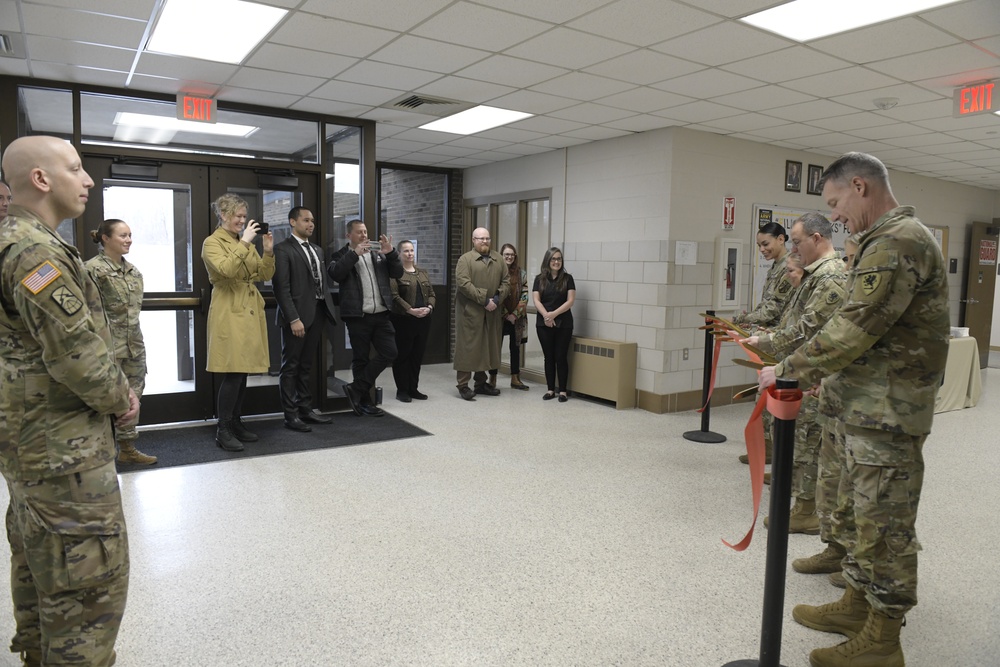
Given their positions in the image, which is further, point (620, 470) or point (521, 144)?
point (521, 144)

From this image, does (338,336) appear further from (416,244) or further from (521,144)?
(521,144)

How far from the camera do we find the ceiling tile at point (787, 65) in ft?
13.2

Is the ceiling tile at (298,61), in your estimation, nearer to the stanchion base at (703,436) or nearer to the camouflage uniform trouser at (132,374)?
the camouflage uniform trouser at (132,374)

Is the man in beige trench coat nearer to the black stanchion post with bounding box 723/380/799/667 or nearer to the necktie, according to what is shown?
the necktie

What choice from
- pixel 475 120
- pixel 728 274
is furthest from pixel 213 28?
pixel 728 274

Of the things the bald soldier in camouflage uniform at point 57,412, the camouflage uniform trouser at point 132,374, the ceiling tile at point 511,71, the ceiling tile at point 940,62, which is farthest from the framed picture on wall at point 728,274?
the bald soldier in camouflage uniform at point 57,412

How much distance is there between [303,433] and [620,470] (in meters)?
2.43

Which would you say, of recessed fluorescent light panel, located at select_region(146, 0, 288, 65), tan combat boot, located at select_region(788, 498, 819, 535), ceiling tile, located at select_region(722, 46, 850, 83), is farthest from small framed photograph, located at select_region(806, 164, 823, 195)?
recessed fluorescent light panel, located at select_region(146, 0, 288, 65)

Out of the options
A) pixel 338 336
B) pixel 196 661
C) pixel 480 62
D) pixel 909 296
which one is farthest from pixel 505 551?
pixel 338 336

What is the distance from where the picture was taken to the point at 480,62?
14.1ft

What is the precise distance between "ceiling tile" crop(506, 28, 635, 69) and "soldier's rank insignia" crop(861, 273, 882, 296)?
2389mm

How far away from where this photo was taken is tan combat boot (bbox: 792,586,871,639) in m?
2.35

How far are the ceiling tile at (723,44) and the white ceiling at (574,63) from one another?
1 centimetres

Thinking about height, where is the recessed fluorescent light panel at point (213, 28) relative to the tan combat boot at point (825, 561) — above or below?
above
